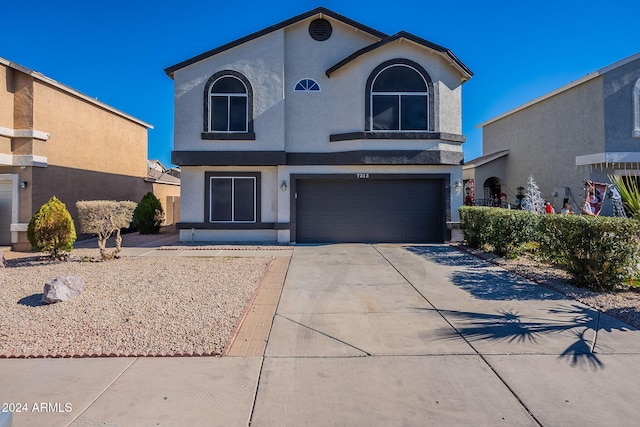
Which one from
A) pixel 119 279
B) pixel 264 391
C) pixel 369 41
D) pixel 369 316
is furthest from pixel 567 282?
pixel 369 41

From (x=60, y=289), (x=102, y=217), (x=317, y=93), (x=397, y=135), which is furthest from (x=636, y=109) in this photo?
(x=60, y=289)

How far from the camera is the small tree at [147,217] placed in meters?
18.1

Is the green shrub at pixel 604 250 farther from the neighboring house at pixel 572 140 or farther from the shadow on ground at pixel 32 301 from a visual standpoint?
the neighboring house at pixel 572 140

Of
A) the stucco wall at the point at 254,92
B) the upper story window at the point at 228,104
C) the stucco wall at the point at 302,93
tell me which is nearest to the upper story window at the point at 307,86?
the stucco wall at the point at 302,93

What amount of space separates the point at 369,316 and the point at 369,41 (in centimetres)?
1203

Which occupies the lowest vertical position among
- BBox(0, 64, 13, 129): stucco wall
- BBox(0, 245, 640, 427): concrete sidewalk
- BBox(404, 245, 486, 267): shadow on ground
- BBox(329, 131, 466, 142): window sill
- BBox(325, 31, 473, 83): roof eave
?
BBox(0, 245, 640, 427): concrete sidewalk

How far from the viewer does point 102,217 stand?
34.6ft

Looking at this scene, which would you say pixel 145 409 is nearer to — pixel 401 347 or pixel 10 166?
pixel 401 347

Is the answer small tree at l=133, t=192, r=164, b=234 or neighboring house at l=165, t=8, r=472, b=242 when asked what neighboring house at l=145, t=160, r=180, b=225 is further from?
neighboring house at l=165, t=8, r=472, b=242

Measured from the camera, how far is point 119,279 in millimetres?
8523

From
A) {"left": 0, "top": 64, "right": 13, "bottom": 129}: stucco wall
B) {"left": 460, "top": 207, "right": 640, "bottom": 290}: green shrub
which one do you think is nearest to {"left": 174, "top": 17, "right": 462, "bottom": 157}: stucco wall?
{"left": 0, "top": 64, "right": 13, "bottom": 129}: stucco wall

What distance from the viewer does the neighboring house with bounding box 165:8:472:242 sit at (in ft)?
45.9

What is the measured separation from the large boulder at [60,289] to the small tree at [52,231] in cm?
449

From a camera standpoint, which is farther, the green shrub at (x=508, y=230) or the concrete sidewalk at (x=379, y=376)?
the green shrub at (x=508, y=230)
